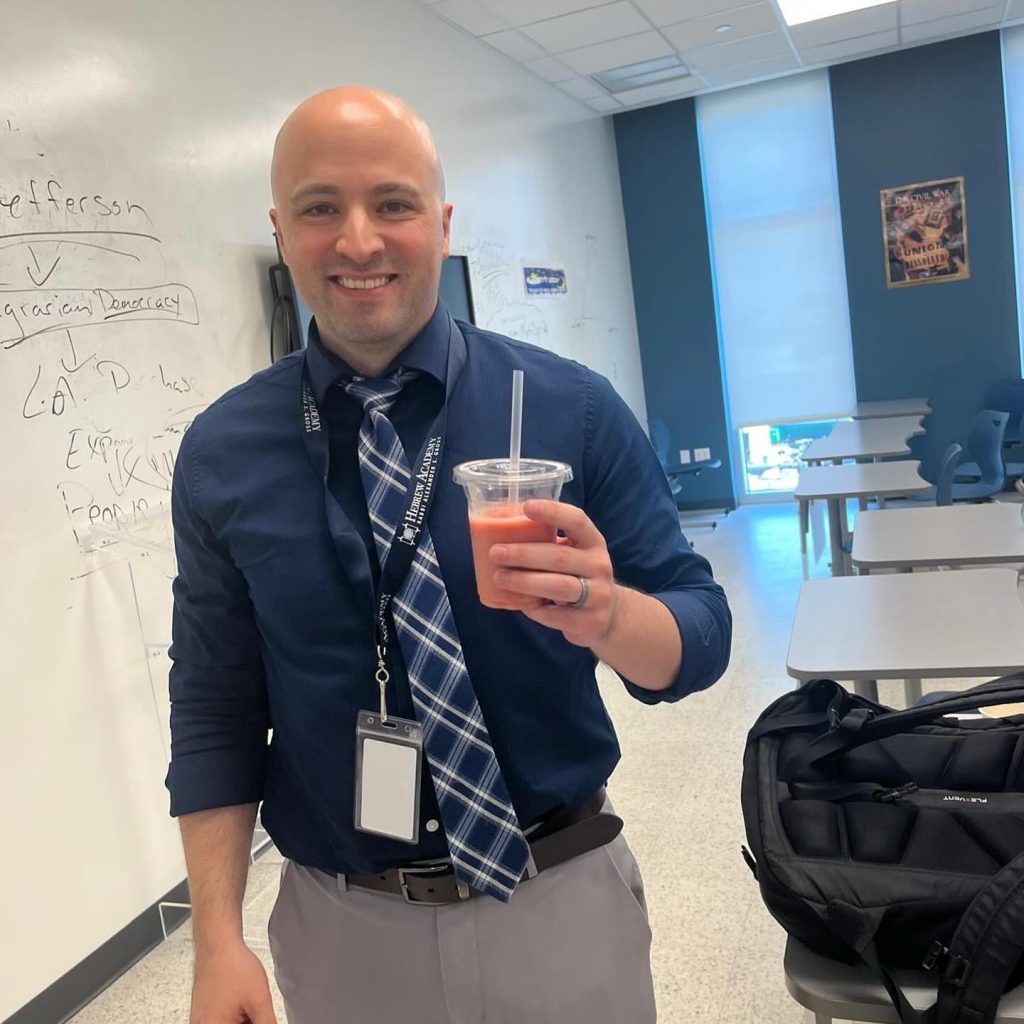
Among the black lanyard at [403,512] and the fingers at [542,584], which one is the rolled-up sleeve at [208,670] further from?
the fingers at [542,584]

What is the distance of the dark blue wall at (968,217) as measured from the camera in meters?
6.93

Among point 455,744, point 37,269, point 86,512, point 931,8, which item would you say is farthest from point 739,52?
point 455,744

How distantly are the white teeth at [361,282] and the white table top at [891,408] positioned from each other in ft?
20.0

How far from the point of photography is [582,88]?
6.75 meters

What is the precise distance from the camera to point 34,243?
251 centimetres

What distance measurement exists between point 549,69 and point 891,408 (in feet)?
10.8

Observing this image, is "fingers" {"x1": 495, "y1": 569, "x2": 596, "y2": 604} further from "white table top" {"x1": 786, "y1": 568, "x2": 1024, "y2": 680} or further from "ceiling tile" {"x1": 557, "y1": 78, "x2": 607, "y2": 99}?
"ceiling tile" {"x1": 557, "y1": 78, "x2": 607, "y2": 99}

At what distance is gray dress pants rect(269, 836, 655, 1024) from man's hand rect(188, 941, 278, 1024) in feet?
0.31

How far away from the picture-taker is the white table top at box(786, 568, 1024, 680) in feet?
6.41

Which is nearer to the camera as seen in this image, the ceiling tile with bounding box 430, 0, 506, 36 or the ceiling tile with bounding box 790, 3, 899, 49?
the ceiling tile with bounding box 430, 0, 506, 36

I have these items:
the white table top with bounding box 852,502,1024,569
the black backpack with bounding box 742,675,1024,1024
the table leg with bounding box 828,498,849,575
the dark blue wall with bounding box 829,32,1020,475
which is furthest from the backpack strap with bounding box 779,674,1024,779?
the dark blue wall with bounding box 829,32,1020,475

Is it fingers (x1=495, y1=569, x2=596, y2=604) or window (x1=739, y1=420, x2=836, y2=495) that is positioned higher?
fingers (x1=495, y1=569, x2=596, y2=604)

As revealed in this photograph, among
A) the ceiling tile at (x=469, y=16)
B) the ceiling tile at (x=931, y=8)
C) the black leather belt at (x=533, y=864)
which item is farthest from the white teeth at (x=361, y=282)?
the ceiling tile at (x=931, y=8)

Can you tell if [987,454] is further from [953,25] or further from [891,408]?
[953,25]
